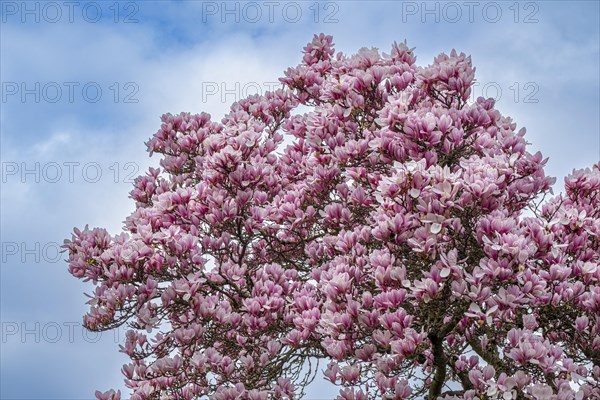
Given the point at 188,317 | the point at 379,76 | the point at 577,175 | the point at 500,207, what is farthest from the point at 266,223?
the point at 577,175

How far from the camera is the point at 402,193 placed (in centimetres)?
644

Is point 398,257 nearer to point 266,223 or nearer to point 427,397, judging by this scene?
point 266,223

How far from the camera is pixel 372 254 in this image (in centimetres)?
662

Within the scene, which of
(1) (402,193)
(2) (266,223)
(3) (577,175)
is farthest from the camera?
(2) (266,223)

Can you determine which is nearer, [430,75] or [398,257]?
[398,257]

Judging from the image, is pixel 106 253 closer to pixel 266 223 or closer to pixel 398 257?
pixel 266 223

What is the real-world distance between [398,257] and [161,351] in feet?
10.7

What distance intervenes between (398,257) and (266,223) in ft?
6.51

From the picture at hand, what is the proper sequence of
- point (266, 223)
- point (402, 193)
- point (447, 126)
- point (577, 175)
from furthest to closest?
1. point (266, 223)
2. point (577, 175)
3. point (447, 126)
4. point (402, 193)

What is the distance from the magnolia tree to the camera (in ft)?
20.8

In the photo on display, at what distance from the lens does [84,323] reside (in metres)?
7.96

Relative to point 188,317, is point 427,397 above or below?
below

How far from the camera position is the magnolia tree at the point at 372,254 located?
635 cm

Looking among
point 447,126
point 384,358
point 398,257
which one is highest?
point 447,126
